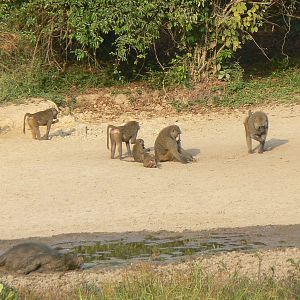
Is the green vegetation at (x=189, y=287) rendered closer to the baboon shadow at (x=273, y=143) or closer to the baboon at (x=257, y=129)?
the baboon at (x=257, y=129)

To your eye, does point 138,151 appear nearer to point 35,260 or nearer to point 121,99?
point 121,99

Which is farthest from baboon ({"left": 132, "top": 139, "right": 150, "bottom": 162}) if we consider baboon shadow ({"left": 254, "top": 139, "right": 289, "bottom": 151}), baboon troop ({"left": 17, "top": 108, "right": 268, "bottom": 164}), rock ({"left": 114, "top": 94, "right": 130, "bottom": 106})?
rock ({"left": 114, "top": 94, "right": 130, "bottom": 106})

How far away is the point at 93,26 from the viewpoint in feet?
72.6

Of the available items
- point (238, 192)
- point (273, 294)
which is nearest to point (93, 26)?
point (238, 192)

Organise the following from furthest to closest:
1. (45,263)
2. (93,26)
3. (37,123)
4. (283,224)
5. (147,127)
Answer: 1. (93,26)
2. (147,127)
3. (37,123)
4. (283,224)
5. (45,263)

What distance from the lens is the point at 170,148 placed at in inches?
666

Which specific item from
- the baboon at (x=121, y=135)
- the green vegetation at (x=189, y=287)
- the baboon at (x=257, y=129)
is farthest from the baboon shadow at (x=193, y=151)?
the green vegetation at (x=189, y=287)

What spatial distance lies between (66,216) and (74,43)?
12.3 meters

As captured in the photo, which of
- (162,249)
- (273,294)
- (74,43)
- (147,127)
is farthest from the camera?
(74,43)

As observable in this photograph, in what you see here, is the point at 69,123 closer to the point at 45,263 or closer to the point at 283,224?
the point at 283,224

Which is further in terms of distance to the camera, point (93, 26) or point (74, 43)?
point (74, 43)

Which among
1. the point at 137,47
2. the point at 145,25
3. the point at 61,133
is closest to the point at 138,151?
the point at 61,133

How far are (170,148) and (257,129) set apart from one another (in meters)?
1.68

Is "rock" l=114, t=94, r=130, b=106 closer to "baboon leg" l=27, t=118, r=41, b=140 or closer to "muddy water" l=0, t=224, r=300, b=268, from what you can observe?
"baboon leg" l=27, t=118, r=41, b=140
